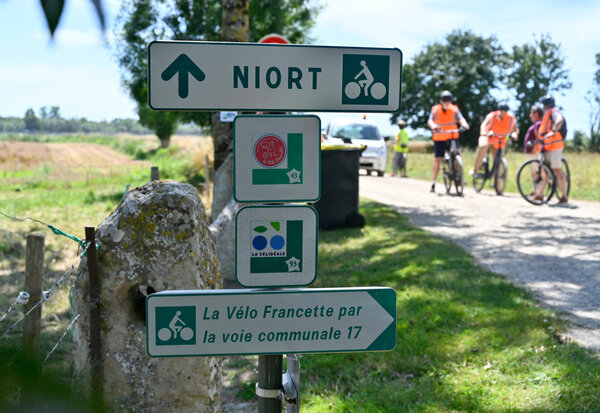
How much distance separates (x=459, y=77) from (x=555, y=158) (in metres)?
40.4

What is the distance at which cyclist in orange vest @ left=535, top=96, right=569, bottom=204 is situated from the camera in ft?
37.2

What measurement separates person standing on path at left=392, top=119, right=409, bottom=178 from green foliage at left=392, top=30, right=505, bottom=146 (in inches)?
1160

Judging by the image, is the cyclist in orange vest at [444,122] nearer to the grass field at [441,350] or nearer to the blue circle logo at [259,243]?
the grass field at [441,350]

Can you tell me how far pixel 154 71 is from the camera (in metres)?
1.95

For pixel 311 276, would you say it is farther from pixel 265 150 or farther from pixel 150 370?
pixel 150 370

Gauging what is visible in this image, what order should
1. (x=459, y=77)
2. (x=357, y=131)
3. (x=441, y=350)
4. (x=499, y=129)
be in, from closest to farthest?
(x=441, y=350), (x=499, y=129), (x=357, y=131), (x=459, y=77)

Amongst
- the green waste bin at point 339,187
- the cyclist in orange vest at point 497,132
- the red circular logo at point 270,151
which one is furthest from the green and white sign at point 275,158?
the cyclist in orange vest at point 497,132

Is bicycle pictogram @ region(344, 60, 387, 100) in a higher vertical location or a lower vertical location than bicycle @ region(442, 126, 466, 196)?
higher

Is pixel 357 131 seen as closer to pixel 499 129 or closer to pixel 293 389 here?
pixel 499 129

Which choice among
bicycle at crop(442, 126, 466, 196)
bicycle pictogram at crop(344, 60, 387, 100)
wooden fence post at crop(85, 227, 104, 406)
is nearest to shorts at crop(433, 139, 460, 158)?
bicycle at crop(442, 126, 466, 196)

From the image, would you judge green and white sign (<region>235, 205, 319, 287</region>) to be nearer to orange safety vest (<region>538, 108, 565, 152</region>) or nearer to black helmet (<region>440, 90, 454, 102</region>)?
orange safety vest (<region>538, 108, 565, 152</region>)

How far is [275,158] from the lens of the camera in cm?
194

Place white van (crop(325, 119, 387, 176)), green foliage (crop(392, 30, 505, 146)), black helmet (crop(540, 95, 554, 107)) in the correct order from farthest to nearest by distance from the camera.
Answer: green foliage (crop(392, 30, 505, 146)), white van (crop(325, 119, 387, 176)), black helmet (crop(540, 95, 554, 107))

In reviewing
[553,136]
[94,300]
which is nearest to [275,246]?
[94,300]
